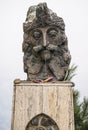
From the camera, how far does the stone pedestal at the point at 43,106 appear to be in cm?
484

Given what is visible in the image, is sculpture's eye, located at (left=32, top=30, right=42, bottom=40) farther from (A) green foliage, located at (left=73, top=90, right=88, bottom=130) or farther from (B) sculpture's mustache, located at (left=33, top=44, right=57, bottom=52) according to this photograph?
(A) green foliage, located at (left=73, top=90, right=88, bottom=130)

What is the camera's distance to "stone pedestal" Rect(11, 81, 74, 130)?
4.84m

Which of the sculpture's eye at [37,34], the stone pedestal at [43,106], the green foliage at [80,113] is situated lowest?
the green foliage at [80,113]

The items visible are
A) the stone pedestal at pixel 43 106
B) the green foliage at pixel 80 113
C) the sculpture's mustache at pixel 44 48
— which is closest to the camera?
the stone pedestal at pixel 43 106

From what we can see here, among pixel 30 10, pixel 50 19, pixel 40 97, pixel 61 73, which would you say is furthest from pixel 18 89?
pixel 30 10

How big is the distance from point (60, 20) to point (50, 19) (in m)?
0.17

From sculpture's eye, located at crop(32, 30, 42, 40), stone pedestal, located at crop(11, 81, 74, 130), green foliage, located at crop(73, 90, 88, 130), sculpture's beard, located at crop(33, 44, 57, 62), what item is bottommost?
green foliage, located at crop(73, 90, 88, 130)

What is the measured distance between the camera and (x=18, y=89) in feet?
16.6

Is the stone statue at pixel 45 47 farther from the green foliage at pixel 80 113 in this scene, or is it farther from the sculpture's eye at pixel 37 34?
the green foliage at pixel 80 113

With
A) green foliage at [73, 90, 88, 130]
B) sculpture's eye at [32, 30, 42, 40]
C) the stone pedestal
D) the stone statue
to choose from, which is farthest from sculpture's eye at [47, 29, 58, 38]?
green foliage at [73, 90, 88, 130]

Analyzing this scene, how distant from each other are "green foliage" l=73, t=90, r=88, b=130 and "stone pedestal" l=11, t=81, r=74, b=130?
2993 mm

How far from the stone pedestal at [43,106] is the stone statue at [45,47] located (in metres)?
0.35

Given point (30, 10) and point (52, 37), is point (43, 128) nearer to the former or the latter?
point (52, 37)

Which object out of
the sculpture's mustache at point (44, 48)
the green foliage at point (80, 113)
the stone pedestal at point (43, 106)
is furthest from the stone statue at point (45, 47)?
the green foliage at point (80, 113)
